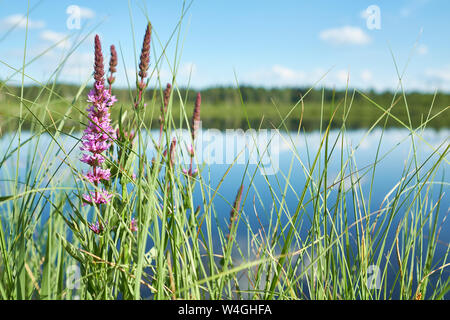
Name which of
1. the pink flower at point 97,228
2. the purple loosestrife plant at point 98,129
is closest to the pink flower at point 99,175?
the purple loosestrife plant at point 98,129

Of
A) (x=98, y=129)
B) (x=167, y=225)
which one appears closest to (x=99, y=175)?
(x=98, y=129)

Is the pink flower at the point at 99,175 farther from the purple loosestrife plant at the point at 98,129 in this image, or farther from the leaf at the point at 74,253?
the leaf at the point at 74,253

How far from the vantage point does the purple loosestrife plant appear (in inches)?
40.1

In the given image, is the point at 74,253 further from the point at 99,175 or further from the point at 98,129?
the point at 98,129

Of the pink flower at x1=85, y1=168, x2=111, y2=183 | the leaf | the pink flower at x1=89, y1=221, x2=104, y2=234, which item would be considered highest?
the pink flower at x1=85, y1=168, x2=111, y2=183

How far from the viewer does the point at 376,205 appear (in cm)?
489

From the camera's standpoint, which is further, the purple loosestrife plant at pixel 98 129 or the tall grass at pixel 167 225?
the purple loosestrife plant at pixel 98 129

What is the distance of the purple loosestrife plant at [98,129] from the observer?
1.02 meters

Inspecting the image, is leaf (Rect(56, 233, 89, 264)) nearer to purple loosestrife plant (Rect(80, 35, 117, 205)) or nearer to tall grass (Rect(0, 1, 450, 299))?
tall grass (Rect(0, 1, 450, 299))

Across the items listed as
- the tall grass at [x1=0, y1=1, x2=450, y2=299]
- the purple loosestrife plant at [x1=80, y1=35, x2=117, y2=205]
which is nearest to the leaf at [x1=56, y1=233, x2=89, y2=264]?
the tall grass at [x1=0, y1=1, x2=450, y2=299]

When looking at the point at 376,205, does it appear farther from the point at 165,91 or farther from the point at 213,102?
the point at 213,102
